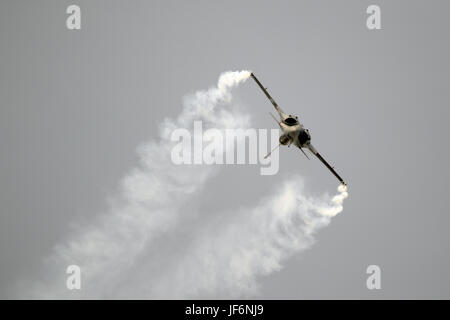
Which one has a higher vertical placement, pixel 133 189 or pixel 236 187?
pixel 236 187

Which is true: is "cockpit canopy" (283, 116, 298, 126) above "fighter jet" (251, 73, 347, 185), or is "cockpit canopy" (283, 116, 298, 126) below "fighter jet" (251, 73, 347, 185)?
above

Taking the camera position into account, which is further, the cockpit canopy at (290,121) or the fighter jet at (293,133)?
the cockpit canopy at (290,121)

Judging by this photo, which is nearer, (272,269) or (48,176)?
(272,269)

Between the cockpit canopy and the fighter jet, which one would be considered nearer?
the fighter jet

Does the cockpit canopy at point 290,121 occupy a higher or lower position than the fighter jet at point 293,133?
higher

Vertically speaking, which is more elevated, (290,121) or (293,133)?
(290,121)

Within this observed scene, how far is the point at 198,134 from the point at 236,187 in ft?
273

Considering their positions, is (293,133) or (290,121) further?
(290,121)
